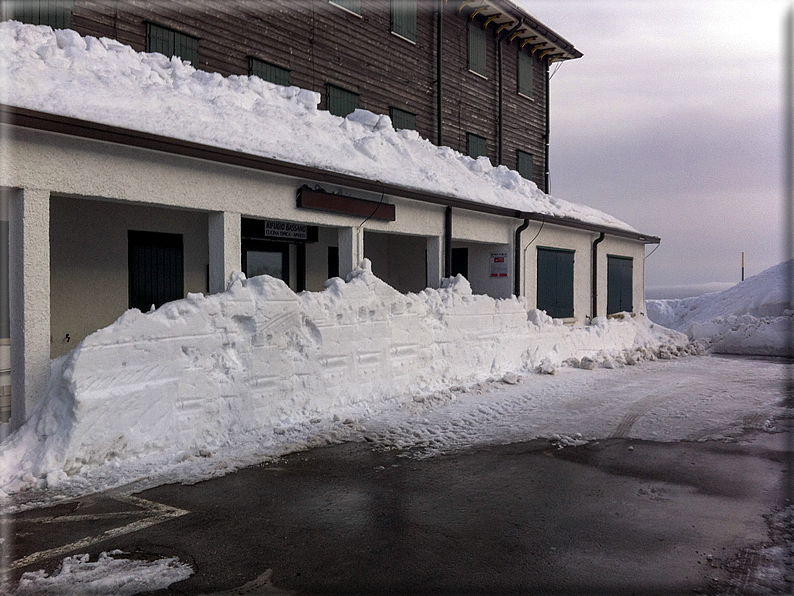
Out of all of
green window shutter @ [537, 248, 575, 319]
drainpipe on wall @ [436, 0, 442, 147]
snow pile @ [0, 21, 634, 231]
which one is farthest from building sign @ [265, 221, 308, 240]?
drainpipe on wall @ [436, 0, 442, 147]

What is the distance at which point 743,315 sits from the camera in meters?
22.2

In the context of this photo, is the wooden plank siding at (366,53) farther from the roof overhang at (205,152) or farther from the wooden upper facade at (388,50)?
the roof overhang at (205,152)

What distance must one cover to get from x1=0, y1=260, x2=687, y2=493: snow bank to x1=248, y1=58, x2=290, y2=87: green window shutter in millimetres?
6259

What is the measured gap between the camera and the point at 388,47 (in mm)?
17109

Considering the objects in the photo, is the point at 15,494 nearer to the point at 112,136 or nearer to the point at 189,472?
the point at 189,472

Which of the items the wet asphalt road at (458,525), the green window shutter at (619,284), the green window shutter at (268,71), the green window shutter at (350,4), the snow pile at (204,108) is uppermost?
the green window shutter at (350,4)

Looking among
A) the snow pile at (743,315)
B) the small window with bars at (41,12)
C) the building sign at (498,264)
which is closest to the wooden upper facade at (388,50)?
the small window with bars at (41,12)

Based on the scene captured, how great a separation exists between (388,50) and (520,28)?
619 cm

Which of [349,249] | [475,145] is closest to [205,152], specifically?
[349,249]

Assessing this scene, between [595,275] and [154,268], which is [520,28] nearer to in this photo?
[595,275]

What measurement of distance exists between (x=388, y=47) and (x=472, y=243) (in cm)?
625

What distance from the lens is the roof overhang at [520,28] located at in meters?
19.4

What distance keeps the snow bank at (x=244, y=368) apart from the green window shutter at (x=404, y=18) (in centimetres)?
884

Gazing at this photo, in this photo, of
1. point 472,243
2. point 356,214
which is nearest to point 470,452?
point 356,214
